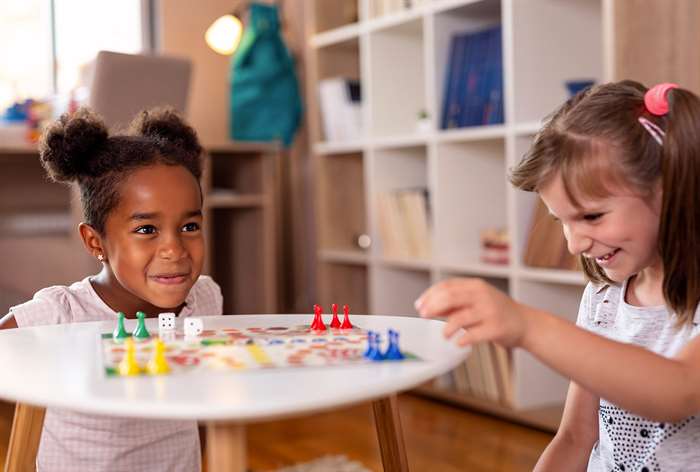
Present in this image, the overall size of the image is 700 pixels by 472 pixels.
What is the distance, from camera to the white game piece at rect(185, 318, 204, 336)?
1.02 meters

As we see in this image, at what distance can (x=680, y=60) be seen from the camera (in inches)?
77.9

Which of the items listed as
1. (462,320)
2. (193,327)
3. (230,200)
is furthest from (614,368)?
A: (230,200)

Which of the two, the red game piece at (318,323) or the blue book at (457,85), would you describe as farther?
the blue book at (457,85)

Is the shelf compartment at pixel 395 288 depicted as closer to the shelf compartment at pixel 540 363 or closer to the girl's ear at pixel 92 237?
the shelf compartment at pixel 540 363

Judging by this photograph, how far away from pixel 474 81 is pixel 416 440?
1.04m

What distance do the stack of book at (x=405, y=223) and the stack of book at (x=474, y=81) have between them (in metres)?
0.27

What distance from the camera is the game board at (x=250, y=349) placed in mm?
841

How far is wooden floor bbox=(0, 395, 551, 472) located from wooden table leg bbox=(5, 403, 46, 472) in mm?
1047

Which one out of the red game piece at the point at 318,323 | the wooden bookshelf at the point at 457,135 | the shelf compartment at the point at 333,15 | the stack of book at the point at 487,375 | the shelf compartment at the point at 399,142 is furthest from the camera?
the shelf compartment at the point at 333,15

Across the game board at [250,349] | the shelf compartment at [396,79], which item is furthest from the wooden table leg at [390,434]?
the shelf compartment at [396,79]

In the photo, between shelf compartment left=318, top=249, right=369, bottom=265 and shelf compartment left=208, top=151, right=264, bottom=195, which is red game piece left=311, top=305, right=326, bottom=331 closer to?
shelf compartment left=318, top=249, right=369, bottom=265

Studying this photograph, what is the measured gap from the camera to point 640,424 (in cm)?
103

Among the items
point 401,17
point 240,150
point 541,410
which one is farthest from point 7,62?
point 541,410

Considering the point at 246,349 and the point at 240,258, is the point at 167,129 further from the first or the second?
the point at 240,258
